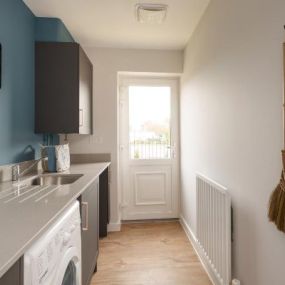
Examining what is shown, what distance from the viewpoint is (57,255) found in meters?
0.93

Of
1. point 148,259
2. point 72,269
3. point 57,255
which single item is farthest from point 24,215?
point 148,259

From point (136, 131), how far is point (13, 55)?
1.79m

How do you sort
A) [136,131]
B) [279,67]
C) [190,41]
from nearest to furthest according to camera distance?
1. [279,67]
2. [190,41]
3. [136,131]

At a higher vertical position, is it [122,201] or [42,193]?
[42,193]

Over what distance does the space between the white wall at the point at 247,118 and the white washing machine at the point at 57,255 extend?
1.01 meters

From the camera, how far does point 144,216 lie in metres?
3.25

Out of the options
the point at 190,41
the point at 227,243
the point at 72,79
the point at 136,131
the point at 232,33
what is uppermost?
the point at 190,41

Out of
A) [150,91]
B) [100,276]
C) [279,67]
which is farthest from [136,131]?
[279,67]

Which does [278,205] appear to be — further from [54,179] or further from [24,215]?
[54,179]

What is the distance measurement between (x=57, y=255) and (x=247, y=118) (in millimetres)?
1236

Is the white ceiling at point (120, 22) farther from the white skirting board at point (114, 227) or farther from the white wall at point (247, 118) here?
the white skirting board at point (114, 227)

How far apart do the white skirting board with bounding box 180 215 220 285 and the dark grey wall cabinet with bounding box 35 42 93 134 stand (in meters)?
1.70

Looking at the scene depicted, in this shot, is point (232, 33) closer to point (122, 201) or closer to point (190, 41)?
point (190, 41)

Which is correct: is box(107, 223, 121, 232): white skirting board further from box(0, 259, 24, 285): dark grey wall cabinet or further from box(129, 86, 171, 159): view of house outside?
box(0, 259, 24, 285): dark grey wall cabinet
